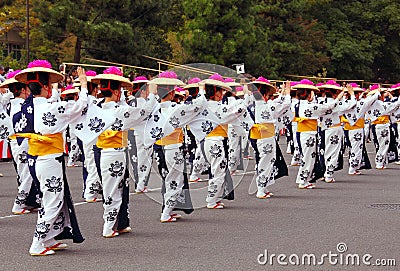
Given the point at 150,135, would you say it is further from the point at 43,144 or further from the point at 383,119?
the point at 383,119

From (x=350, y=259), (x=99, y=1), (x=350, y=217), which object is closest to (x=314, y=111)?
(x=350, y=217)

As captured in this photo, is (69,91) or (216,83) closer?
(216,83)

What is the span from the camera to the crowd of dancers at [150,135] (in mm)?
8367

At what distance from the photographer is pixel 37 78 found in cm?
861

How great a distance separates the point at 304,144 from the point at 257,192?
1.52m

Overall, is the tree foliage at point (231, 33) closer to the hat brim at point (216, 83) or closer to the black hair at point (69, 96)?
the black hair at point (69, 96)

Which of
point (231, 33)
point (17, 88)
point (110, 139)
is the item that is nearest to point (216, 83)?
point (110, 139)

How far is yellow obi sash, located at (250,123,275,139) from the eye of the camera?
1295 centimetres

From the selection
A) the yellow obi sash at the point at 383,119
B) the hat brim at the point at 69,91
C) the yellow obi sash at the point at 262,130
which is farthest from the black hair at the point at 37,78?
the yellow obi sash at the point at 383,119

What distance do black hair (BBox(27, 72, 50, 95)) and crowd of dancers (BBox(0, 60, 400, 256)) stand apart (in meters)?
0.01

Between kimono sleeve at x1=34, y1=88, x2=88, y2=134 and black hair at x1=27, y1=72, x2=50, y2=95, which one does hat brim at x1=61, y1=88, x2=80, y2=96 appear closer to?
black hair at x1=27, y1=72, x2=50, y2=95

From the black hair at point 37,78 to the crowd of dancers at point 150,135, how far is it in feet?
0.04

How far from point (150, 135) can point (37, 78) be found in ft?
7.30

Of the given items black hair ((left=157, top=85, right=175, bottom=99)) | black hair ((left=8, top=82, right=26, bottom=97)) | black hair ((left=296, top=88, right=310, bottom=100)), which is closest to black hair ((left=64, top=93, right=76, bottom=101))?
black hair ((left=8, top=82, right=26, bottom=97))
